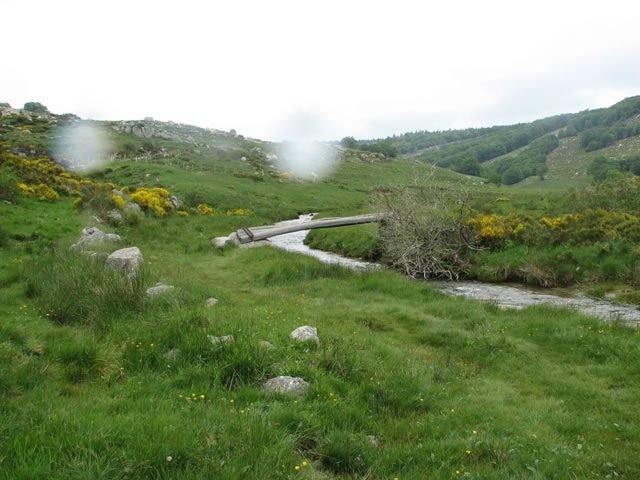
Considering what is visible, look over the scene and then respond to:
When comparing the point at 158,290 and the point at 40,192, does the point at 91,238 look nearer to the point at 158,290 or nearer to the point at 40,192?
the point at 158,290

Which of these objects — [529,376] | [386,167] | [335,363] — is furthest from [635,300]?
[386,167]

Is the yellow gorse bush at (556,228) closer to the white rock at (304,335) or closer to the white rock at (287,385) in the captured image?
the white rock at (304,335)

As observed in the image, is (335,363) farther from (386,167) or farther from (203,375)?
(386,167)

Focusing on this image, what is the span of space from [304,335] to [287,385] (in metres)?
2.21

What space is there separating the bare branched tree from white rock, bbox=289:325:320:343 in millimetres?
13932

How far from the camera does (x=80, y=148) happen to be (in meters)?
74.1

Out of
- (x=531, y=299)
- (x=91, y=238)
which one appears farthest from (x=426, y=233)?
(x=91, y=238)

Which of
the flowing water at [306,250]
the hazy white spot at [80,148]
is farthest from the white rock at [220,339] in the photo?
the hazy white spot at [80,148]

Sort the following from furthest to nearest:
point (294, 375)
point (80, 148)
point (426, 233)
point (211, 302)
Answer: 1. point (80, 148)
2. point (426, 233)
3. point (211, 302)
4. point (294, 375)

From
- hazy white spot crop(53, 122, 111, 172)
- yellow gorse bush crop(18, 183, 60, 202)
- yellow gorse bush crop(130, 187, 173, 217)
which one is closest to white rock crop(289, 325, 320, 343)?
yellow gorse bush crop(18, 183, 60, 202)

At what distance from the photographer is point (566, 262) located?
2177 cm

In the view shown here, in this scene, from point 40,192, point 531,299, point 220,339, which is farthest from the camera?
point 40,192

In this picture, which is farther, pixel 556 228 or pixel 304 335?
pixel 556 228

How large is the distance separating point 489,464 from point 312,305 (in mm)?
8379
